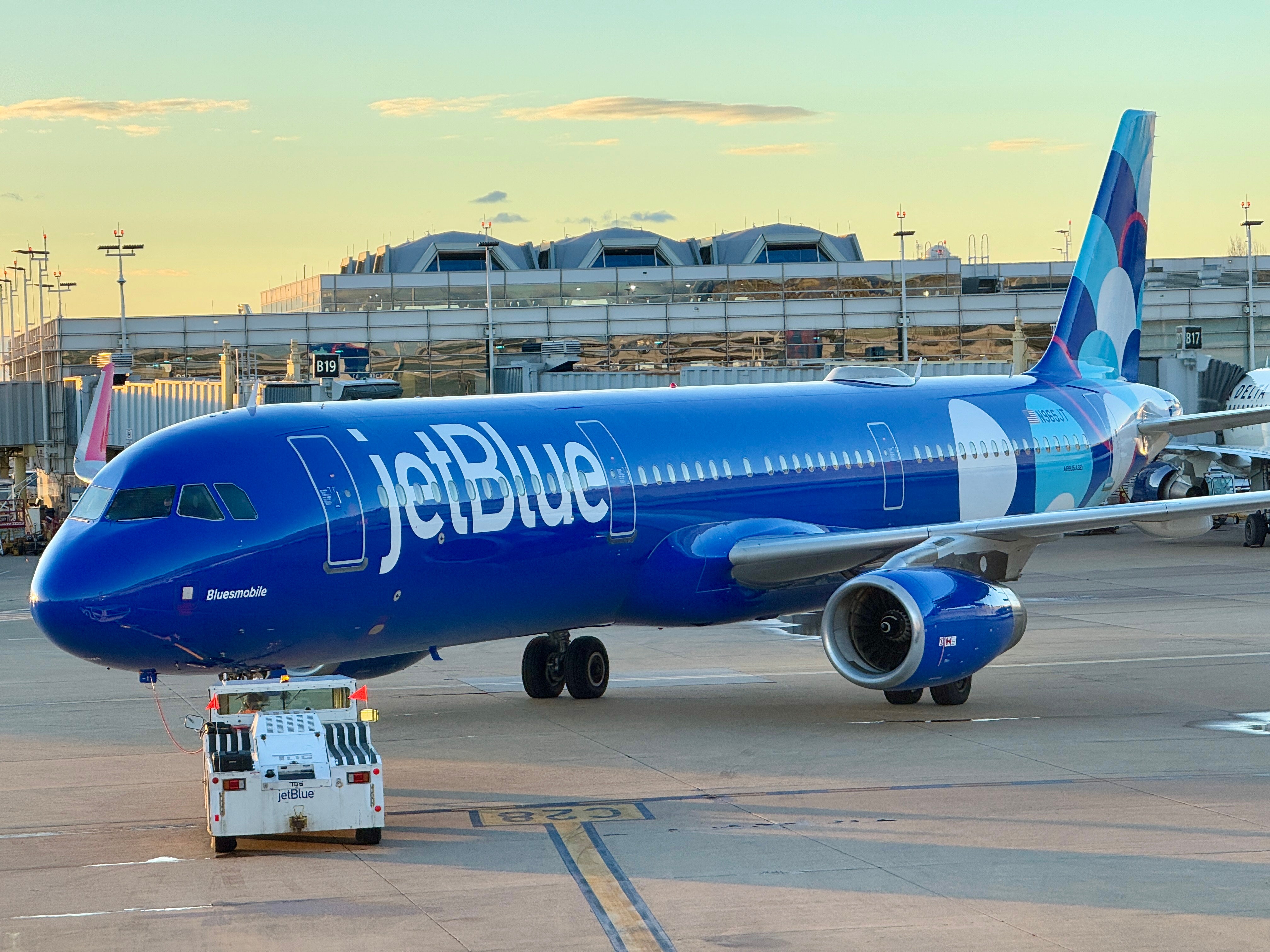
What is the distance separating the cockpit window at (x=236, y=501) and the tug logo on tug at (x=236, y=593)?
30.5 inches

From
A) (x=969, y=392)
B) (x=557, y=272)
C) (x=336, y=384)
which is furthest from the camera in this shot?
(x=557, y=272)

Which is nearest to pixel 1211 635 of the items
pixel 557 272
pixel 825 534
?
pixel 825 534

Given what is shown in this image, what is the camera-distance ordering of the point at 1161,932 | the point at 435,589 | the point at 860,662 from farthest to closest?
the point at 860,662, the point at 435,589, the point at 1161,932

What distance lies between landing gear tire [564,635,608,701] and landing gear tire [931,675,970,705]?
4.85 meters

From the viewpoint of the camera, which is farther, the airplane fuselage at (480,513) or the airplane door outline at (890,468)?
the airplane door outline at (890,468)

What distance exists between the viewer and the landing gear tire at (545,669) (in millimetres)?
23234

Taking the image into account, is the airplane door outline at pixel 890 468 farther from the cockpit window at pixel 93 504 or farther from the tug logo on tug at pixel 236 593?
the cockpit window at pixel 93 504

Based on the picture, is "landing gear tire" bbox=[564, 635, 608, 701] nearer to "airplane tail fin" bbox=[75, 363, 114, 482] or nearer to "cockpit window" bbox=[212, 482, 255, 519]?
"cockpit window" bbox=[212, 482, 255, 519]

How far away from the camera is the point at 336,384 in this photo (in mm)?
52875

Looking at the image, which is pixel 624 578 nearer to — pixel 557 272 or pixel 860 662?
pixel 860 662

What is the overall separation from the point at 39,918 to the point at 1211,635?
22.0 metres

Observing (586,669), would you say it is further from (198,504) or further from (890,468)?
(198,504)

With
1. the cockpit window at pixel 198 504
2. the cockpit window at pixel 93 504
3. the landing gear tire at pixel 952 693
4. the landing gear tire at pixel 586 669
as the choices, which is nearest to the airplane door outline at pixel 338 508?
the cockpit window at pixel 198 504

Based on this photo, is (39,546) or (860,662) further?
(39,546)
